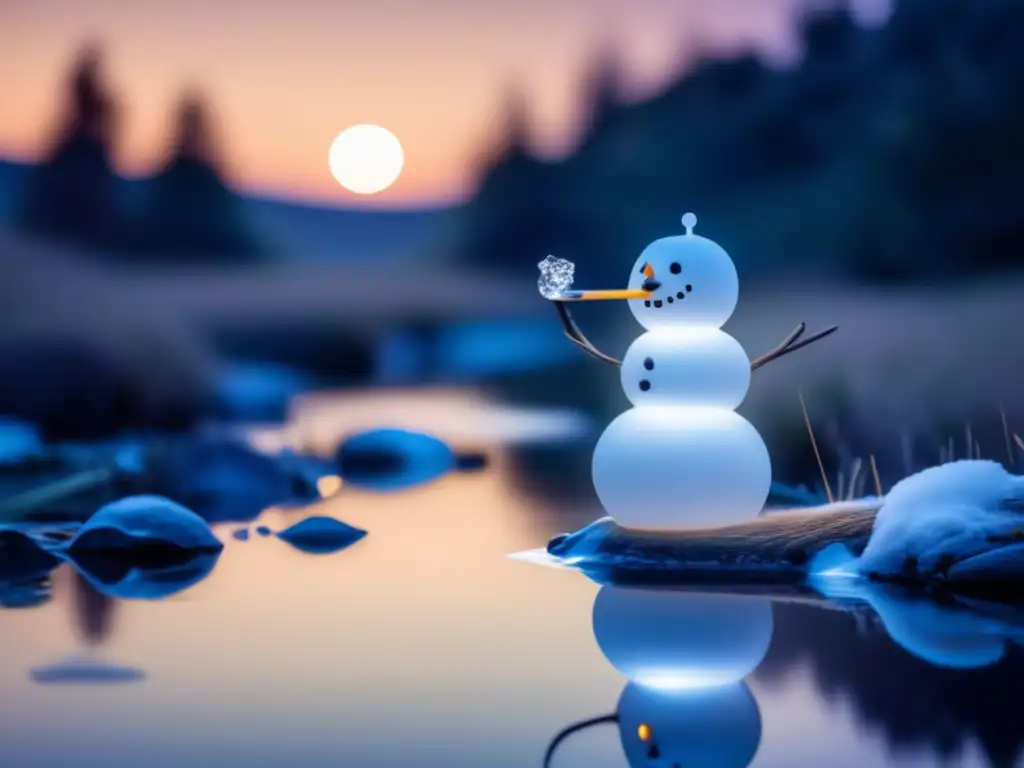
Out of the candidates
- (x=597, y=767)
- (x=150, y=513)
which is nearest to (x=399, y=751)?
(x=597, y=767)

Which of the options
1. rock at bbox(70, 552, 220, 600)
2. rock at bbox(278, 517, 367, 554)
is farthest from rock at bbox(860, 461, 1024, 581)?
rock at bbox(70, 552, 220, 600)

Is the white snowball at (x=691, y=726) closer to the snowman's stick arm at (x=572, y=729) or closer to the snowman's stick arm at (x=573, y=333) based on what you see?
the snowman's stick arm at (x=572, y=729)

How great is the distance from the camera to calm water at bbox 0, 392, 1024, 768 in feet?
9.35

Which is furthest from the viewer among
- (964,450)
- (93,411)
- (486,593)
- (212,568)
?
(93,411)

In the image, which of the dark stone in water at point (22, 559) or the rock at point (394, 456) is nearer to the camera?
the dark stone in water at point (22, 559)

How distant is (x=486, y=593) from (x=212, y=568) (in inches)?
41.9

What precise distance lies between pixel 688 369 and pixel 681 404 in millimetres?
123

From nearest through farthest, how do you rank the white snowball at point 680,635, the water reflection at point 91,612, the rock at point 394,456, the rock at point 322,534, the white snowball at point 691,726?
the white snowball at point 691,726 < the white snowball at point 680,635 < the water reflection at point 91,612 < the rock at point 322,534 < the rock at point 394,456

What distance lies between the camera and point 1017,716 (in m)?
3.01

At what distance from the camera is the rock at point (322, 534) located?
5.61 m

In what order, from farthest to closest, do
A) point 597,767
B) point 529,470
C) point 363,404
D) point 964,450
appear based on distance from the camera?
point 363,404 < point 529,470 < point 964,450 < point 597,767

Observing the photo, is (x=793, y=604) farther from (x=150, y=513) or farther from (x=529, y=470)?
(x=529, y=470)

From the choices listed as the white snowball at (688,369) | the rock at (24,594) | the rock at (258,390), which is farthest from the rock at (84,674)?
the rock at (258,390)

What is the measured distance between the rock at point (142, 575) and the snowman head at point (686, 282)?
173cm
